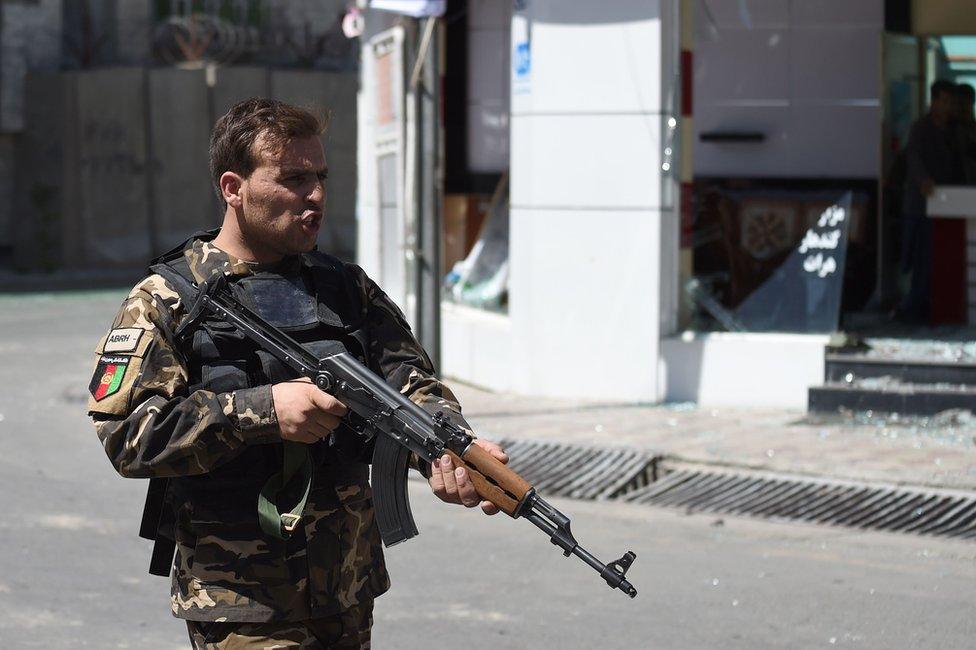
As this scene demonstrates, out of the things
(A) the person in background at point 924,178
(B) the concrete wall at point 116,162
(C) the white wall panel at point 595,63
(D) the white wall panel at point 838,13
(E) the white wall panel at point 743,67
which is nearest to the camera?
(C) the white wall panel at point 595,63

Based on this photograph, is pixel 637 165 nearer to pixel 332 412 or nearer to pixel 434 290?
pixel 434 290

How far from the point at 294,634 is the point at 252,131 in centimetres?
100

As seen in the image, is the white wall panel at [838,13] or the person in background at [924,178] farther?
the white wall panel at [838,13]

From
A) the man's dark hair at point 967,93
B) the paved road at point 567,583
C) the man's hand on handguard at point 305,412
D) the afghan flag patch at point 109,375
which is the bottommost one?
the paved road at point 567,583

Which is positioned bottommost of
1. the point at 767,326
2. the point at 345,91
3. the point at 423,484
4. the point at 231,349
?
the point at 423,484

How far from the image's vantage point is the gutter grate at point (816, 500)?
7.03 metres

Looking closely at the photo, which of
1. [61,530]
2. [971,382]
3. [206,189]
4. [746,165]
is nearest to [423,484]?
[61,530]

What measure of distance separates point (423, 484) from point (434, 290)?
86.5 inches

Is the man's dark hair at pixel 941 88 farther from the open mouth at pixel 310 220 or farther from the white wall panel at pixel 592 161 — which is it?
the open mouth at pixel 310 220

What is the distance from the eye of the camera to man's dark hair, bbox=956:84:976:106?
1085cm

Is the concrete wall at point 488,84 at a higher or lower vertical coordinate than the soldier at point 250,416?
higher

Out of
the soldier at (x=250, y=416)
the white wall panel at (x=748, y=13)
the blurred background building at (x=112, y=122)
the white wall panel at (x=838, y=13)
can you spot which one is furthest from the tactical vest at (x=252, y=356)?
the blurred background building at (x=112, y=122)

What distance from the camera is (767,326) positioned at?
10.0 metres

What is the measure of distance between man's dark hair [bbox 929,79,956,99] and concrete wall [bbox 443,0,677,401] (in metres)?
2.30
